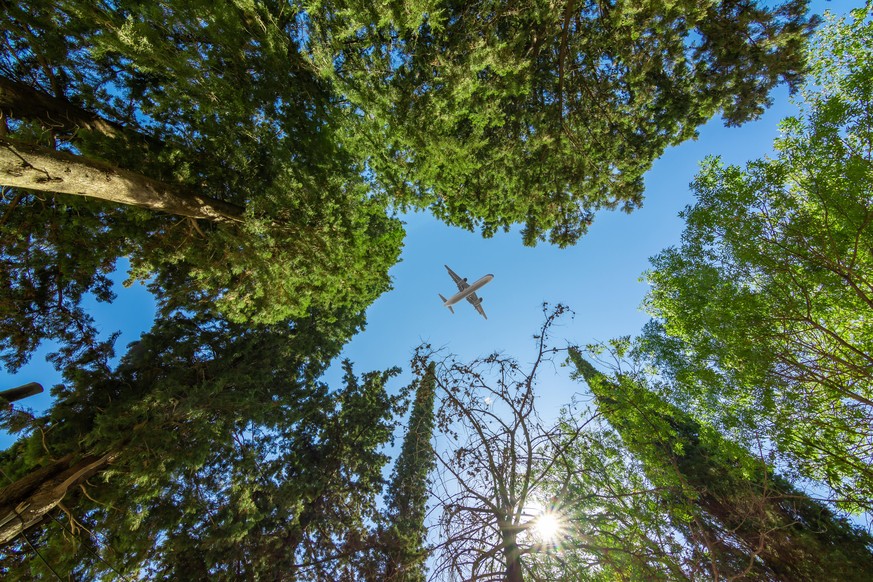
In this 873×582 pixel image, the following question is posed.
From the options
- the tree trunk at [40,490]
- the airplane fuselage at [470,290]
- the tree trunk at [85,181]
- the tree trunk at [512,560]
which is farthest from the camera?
the airplane fuselage at [470,290]

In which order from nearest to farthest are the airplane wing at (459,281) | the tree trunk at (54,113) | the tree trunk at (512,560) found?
the tree trunk at (512,560) < the tree trunk at (54,113) < the airplane wing at (459,281)

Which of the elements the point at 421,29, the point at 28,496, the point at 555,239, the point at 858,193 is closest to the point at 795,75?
the point at 858,193

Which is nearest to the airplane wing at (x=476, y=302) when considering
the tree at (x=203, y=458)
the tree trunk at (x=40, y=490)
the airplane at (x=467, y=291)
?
the airplane at (x=467, y=291)

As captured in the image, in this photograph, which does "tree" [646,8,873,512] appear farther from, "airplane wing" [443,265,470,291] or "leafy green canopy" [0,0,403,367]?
"airplane wing" [443,265,470,291]

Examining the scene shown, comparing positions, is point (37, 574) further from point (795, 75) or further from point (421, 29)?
point (795, 75)

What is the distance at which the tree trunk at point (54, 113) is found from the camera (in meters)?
6.23

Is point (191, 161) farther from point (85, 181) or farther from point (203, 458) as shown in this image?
point (203, 458)

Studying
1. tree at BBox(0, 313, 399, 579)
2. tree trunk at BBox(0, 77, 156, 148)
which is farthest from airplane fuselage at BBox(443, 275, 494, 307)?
tree trunk at BBox(0, 77, 156, 148)

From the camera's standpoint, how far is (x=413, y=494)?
966 cm

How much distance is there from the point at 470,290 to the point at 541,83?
14.3 meters

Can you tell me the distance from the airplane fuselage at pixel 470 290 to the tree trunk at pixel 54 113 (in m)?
16.8

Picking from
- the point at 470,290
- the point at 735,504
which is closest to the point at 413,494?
the point at 735,504

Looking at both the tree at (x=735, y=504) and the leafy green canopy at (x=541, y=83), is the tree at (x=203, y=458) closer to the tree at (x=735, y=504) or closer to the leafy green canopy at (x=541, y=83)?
the tree at (x=735, y=504)

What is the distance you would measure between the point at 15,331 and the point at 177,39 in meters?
7.70
